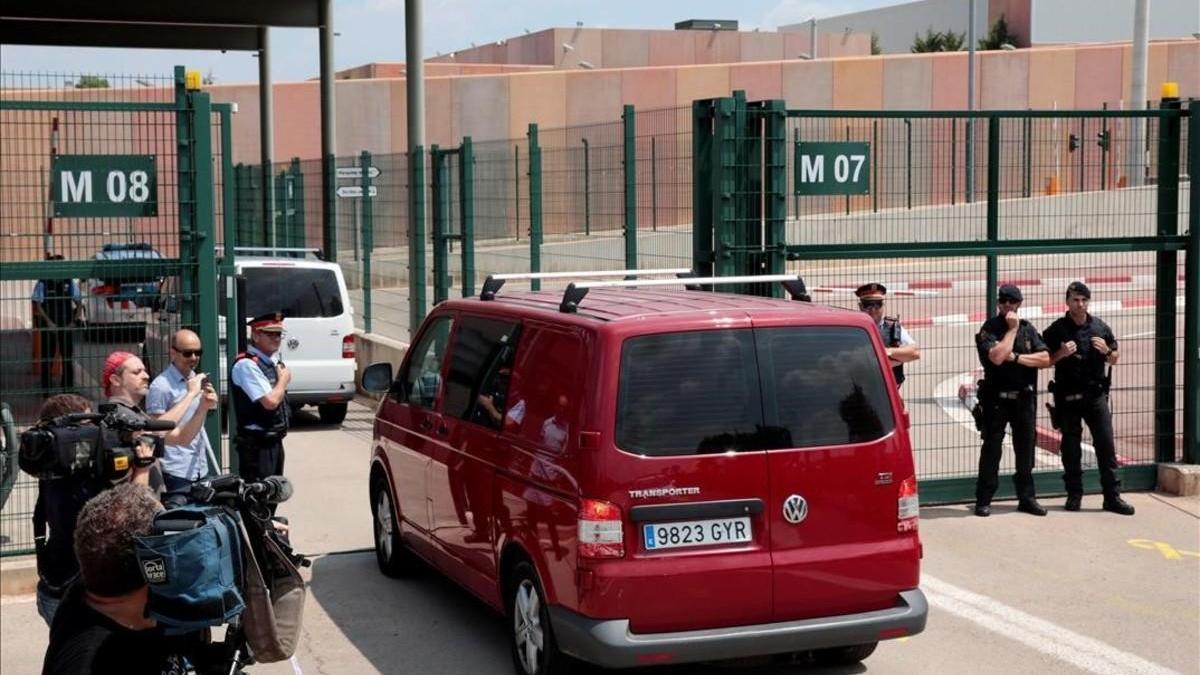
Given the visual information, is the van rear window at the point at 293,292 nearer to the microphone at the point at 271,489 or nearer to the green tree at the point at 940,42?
the microphone at the point at 271,489

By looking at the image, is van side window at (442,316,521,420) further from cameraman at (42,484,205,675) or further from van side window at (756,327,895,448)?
cameraman at (42,484,205,675)

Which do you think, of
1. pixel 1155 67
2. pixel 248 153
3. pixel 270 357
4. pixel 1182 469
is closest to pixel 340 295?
pixel 270 357

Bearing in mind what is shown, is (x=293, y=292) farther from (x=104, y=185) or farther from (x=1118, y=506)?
(x=1118, y=506)

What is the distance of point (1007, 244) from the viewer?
11.2 meters

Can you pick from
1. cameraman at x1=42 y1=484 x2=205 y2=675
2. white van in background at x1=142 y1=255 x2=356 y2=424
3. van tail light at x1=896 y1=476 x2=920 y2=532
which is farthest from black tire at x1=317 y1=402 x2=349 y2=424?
cameraman at x1=42 y1=484 x2=205 y2=675

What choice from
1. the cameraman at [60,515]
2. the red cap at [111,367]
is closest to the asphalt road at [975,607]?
the red cap at [111,367]

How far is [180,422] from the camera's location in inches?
324

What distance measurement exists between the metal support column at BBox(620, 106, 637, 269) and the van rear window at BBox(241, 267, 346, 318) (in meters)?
4.57

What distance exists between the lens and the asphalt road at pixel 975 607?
25.6 ft

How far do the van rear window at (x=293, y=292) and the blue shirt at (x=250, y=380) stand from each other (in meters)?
5.94

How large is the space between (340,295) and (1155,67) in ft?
127

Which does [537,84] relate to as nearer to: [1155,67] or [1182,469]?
[1155,67]

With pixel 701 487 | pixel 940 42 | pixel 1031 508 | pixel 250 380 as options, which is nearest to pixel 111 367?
pixel 250 380

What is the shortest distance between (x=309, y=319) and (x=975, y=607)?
346 inches
